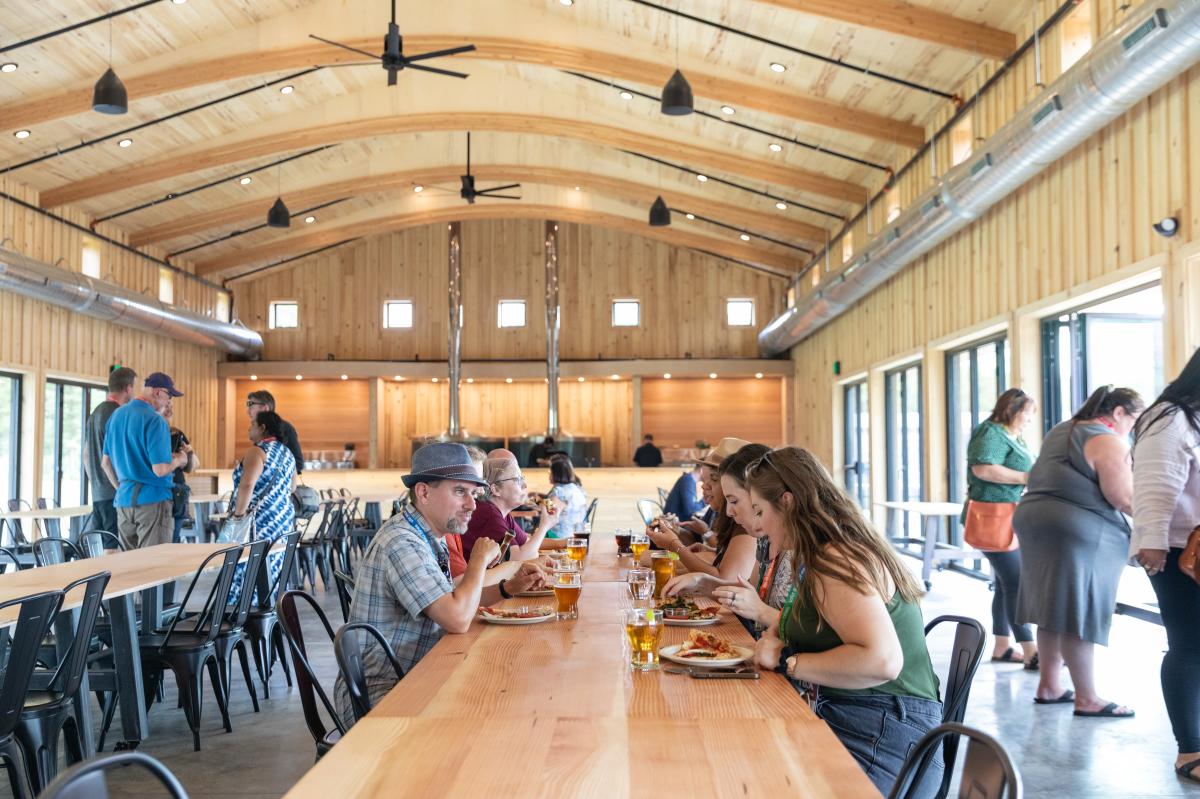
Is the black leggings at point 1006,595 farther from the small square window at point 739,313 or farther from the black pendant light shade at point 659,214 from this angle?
the small square window at point 739,313

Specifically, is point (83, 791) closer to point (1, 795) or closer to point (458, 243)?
point (1, 795)

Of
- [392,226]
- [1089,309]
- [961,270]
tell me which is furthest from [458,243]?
[1089,309]

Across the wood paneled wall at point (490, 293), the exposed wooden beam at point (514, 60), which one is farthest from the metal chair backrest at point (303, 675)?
the wood paneled wall at point (490, 293)

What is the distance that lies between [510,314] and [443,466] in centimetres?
1712

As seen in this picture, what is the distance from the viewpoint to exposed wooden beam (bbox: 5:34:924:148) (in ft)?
31.3

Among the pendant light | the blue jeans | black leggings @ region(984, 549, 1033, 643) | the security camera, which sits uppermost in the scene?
the pendant light

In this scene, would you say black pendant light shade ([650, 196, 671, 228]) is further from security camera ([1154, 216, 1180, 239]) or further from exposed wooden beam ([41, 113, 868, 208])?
security camera ([1154, 216, 1180, 239])

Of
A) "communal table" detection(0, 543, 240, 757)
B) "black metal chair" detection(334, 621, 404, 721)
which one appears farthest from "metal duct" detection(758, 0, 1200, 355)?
"communal table" detection(0, 543, 240, 757)

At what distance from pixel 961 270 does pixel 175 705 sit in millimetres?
7592

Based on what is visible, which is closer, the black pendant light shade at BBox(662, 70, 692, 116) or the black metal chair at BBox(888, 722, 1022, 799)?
the black metal chair at BBox(888, 722, 1022, 799)

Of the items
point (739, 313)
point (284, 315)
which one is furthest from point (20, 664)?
point (284, 315)

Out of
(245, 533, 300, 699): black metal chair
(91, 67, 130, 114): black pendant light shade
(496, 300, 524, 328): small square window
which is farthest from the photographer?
(496, 300, 524, 328): small square window

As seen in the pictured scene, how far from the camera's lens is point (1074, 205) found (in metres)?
7.07

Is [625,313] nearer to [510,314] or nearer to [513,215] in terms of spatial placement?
[510,314]
